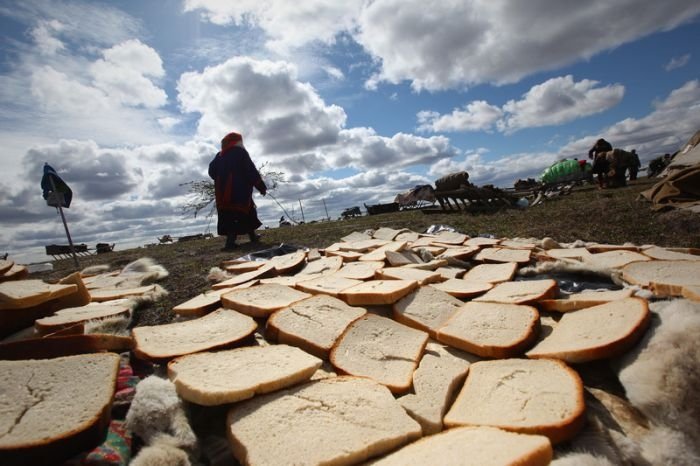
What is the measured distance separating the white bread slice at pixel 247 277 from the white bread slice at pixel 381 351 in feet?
6.25

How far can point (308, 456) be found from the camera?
1209 millimetres

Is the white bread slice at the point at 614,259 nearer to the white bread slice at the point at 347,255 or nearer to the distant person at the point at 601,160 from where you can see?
the white bread slice at the point at 347,255

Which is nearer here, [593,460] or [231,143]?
[593,460]

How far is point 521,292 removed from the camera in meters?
2.66

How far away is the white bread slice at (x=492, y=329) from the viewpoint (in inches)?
75.9

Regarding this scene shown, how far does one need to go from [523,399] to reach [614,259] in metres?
2.76

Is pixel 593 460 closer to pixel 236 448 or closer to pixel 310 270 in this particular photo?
pixel 236 448

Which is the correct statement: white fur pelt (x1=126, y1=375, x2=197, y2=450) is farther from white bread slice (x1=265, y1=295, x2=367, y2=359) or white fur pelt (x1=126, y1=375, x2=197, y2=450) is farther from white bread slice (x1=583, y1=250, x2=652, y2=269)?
white bread slice (x1=583, y1=250, x2=652, y2=269)

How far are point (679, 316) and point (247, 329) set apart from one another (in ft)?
8.09

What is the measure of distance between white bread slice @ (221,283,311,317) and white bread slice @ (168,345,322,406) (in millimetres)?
641

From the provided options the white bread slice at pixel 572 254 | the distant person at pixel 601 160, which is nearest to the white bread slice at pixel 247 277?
the white bread slice at pixel 572 254

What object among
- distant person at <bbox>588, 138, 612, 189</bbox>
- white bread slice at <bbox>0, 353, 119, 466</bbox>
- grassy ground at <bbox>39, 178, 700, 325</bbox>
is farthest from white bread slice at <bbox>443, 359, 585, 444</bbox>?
distant person at <bbox>588, 138, 612, 189</bbox>

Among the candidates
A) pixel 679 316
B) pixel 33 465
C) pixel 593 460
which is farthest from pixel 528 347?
pixel 33 465

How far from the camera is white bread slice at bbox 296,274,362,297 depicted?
2869mm
